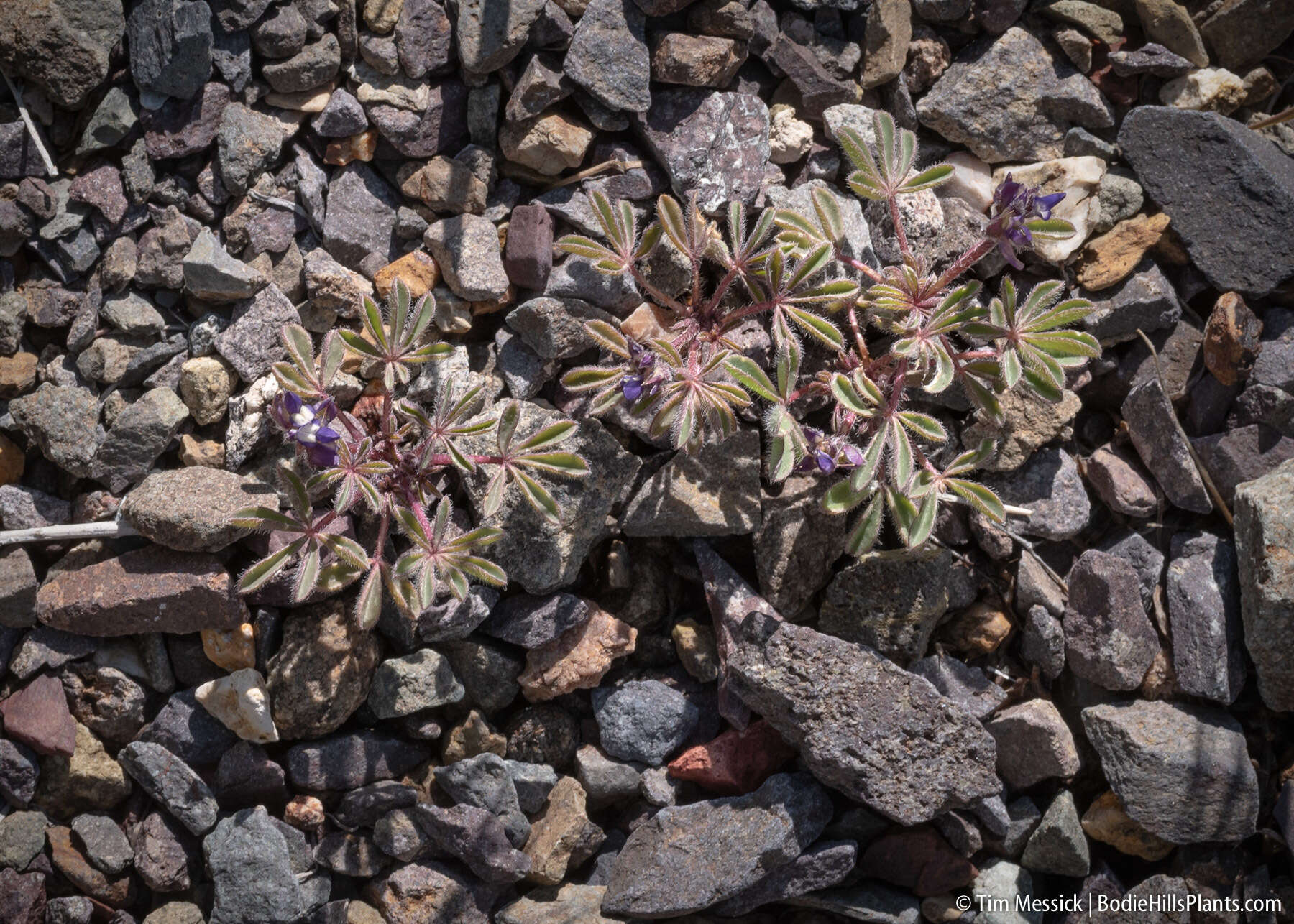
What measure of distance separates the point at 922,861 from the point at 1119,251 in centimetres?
248

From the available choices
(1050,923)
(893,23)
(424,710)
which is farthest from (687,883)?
(893,23)

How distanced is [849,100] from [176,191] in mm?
2613

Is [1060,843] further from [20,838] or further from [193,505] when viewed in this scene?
[20,838]

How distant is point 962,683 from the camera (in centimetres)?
372

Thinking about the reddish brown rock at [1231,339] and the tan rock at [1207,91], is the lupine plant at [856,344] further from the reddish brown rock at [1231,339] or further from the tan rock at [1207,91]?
the tan rock at [1207,91]

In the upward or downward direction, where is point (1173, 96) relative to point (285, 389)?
upward

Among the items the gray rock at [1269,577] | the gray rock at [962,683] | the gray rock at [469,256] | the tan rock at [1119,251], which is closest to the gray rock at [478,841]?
the gray rock at [962,683]

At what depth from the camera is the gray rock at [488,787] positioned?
139 inches

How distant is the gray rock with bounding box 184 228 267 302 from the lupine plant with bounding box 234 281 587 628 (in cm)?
38

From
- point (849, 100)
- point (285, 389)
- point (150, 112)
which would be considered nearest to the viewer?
point (285, 389)

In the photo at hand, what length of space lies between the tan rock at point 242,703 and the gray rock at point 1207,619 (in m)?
3.39

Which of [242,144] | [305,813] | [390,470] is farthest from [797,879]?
[242,144]

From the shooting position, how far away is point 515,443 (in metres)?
3.37

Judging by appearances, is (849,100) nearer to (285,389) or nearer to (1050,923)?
(285,389)
